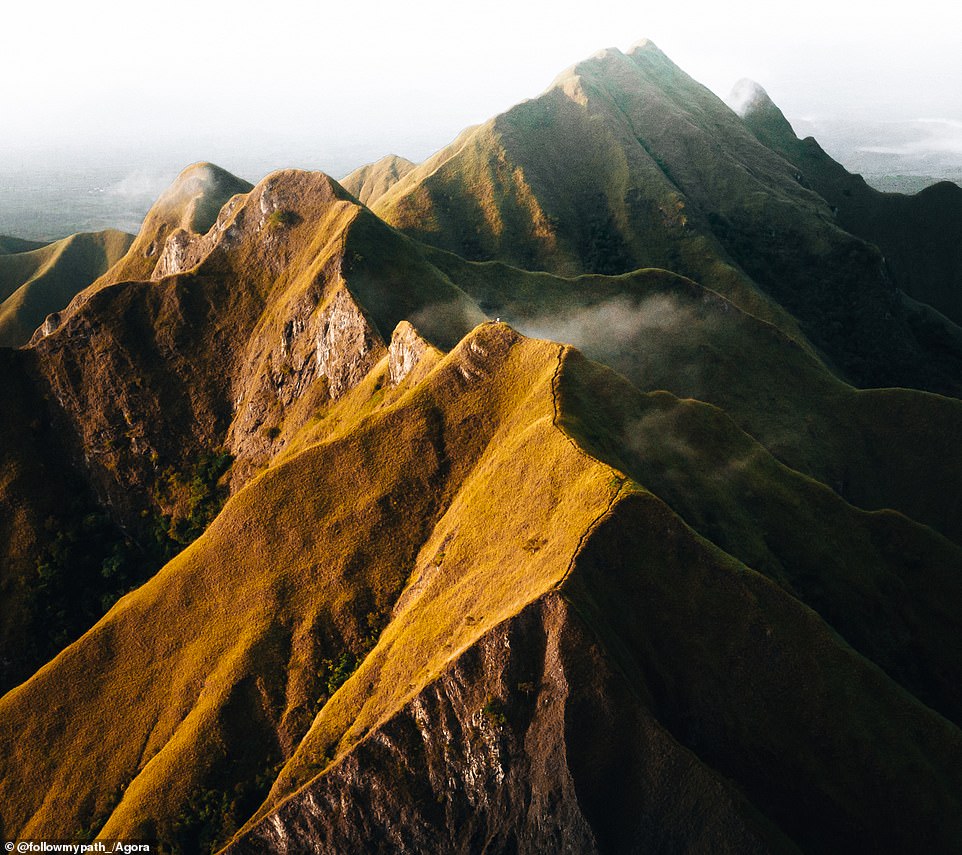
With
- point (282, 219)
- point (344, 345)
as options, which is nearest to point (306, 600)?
point (344, 345)

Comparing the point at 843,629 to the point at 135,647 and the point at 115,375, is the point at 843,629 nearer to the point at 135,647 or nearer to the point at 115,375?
the point at 135,647

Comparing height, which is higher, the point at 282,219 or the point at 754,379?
the point at 282,219

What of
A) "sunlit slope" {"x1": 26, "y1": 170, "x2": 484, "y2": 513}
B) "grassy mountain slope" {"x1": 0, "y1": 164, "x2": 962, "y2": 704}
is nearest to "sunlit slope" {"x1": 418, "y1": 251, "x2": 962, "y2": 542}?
"grassy mountain slope" {"x1": 0, "y1": 164, "x2": 962, "y2": 704}

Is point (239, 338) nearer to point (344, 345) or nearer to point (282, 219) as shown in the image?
point (282, 219)

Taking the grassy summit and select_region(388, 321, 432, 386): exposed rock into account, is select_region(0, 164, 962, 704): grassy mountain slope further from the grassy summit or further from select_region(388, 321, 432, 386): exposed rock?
select_region(388, 321, 432, 386): exposed rock

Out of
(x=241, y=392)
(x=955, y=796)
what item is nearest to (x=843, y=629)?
(x=955, y=796)
